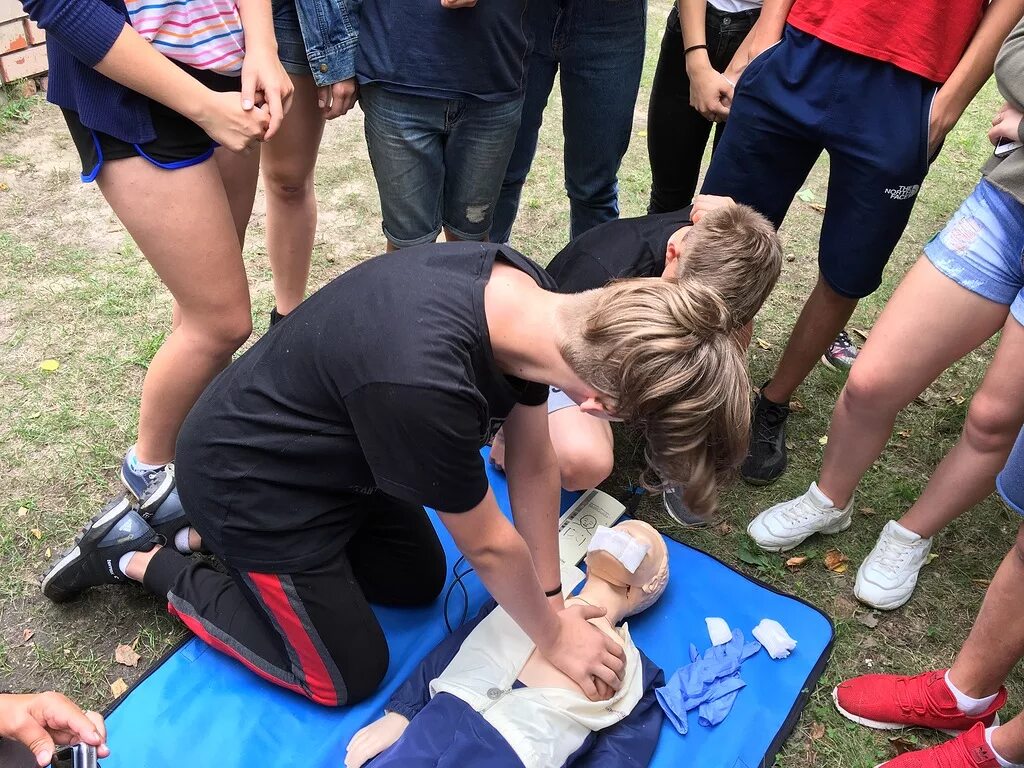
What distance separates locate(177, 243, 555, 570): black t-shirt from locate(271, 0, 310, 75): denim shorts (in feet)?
3.11

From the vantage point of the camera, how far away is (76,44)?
1.66 m

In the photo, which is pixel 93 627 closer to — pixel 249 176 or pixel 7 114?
pixel 249 176

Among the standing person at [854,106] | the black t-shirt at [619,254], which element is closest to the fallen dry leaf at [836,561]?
the standing person at [854,106]

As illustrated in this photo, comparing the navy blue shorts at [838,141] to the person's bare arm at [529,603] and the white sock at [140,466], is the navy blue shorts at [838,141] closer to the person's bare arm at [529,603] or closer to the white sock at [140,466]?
the person's bare arm at [529,603]

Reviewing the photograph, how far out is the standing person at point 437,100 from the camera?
2.24 metres

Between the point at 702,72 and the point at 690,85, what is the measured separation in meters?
0.11

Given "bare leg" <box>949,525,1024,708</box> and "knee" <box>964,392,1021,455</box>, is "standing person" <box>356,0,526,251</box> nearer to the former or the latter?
"knee" <box>964,392,1021,455</box>

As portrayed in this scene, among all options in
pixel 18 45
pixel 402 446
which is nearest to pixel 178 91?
pixel 402 446

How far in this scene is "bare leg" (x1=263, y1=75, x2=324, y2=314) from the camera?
244 centimetres

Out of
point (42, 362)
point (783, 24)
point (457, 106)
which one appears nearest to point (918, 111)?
point (783, 24)

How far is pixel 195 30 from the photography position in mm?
1876

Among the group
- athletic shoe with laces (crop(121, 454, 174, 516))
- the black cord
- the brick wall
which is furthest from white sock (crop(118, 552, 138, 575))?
the brick wall

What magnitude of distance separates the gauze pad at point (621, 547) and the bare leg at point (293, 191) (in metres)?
1.44

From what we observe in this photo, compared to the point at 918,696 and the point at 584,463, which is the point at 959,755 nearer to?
the point at 918,696
